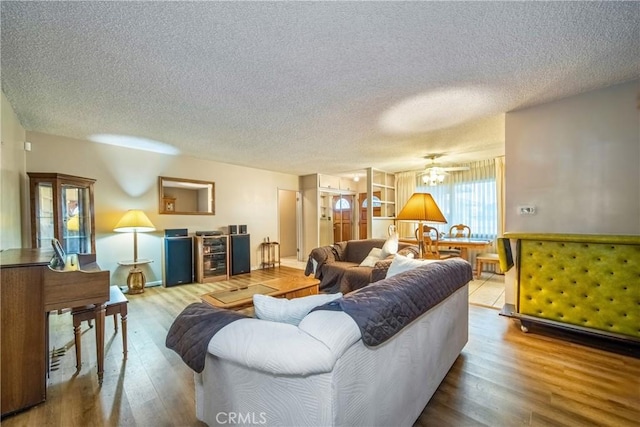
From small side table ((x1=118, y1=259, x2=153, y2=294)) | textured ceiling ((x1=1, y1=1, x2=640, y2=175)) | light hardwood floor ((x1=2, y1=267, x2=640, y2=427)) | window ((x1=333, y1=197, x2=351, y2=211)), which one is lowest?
light hardwood floor ((x1=2, y1=267, x2=640, y2=427))

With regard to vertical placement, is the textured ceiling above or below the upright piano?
above

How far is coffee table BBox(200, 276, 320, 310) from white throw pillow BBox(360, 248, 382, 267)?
3.62 feet

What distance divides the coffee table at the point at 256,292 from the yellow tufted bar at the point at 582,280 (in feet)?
7.34

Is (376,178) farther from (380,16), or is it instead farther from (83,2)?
(83,2)

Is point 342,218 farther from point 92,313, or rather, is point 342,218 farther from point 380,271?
point 92,313

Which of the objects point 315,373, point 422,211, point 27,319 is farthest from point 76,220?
point 422,211

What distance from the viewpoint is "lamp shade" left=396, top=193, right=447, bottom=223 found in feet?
8.84

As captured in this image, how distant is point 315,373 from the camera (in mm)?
935

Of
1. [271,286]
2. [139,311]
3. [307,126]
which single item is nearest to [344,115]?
[307,126]

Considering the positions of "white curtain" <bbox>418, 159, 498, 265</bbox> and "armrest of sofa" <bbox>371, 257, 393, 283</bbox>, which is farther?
"white curtain" <bbox>418, 159, 498, 265</bbox>

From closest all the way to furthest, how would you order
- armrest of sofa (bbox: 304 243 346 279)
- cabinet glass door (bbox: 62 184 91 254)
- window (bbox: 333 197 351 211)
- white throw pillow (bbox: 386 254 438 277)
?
white throw pillow (bbox: 386 254 438 277) < cabinet glass door (bbox: 62 184 91 254) < armrest of sofa (bbox: 304 243 346 279) < window (bbox: 333 197 351 211)

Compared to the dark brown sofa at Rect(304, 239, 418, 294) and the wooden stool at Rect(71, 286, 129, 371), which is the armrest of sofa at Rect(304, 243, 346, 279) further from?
the wooden stool at Rect(71, 286, 129, 371)

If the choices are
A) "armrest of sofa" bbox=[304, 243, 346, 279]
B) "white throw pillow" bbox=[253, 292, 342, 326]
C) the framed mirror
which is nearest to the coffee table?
"armrest of sofa" bbox=[304, 243, 346, 279]

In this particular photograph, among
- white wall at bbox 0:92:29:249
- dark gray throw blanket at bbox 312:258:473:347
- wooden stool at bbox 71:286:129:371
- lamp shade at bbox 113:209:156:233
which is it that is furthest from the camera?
lamp shade at bbox 113:209:156:233
